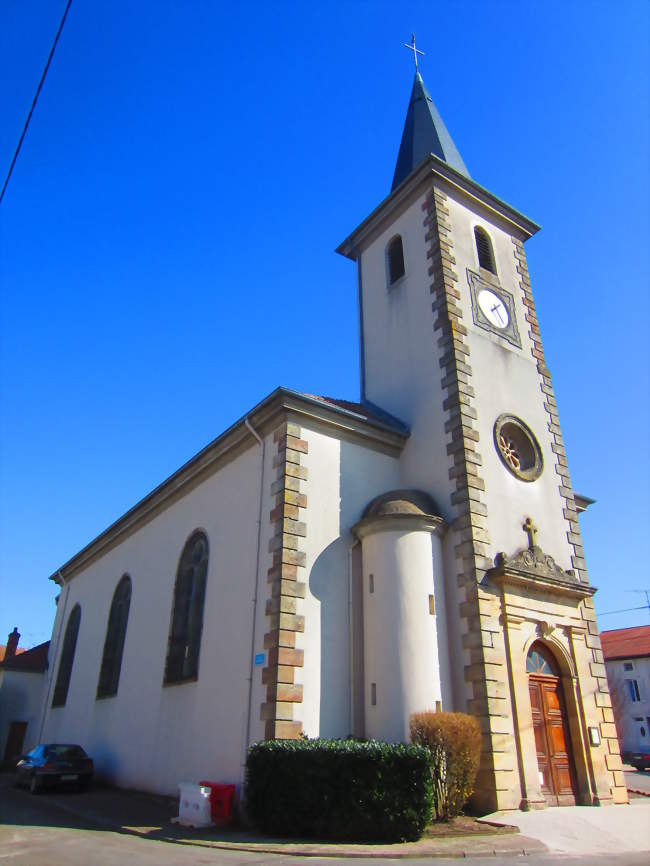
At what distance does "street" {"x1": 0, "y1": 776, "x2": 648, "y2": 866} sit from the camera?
7.46 metres

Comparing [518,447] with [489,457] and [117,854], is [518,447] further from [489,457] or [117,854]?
[117,854]

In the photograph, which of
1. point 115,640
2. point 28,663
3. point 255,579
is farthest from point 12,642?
point 255,579

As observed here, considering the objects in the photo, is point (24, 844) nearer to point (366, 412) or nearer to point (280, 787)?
point (280, 787)

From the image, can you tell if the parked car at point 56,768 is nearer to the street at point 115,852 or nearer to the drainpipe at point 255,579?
the street at point 115,852

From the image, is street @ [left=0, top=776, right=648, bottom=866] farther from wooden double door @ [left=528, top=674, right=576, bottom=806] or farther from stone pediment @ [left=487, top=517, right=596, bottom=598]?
stone pediment @ [left=487, top=517, right=596, bottom=598]

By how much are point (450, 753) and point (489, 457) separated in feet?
20.3

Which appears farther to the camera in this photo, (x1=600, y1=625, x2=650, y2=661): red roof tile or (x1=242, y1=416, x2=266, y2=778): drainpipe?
(x1=600, y1=625, x2=650, y2=661): red roof tile

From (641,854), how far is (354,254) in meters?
16.8

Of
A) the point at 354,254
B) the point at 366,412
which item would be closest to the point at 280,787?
the point at 366,412

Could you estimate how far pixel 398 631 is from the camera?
11.8m

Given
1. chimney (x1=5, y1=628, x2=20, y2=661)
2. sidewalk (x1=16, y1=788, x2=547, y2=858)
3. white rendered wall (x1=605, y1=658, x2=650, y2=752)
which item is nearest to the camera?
sidewalk (x1=16, y1=788, x2=547, y2=858)

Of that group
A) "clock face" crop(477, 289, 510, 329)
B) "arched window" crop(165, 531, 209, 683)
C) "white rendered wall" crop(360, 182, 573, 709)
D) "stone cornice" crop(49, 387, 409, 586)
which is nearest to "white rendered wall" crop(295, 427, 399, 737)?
"stone cornice" crop(49, 387, 409, 586)

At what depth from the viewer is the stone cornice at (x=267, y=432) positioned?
13148mm

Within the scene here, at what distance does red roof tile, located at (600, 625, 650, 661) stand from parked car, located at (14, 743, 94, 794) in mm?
33709
